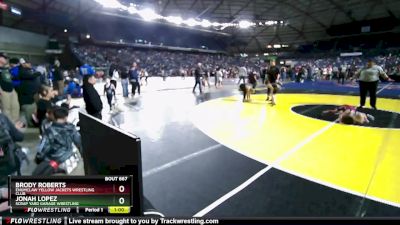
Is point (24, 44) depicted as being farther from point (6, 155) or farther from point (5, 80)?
point (6, 155)

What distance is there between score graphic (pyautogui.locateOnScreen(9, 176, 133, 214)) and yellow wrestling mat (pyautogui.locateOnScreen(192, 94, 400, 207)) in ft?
11.5

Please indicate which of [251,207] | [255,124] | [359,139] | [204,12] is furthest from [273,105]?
[204,12]

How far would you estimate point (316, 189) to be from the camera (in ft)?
13.3

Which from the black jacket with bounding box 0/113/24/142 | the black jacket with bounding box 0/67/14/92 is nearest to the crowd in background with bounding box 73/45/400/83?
the black jacket with bounding box 0/67/14/92

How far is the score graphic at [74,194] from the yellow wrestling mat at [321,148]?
11.5 ft

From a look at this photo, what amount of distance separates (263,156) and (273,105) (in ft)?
24.9

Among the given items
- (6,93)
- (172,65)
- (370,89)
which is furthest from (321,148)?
(172,65)

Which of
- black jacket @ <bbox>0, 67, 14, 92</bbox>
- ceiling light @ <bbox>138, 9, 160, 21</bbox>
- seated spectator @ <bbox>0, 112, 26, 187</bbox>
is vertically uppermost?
ceiling light @ <bbox>138, 9, 160, 21</bbox>

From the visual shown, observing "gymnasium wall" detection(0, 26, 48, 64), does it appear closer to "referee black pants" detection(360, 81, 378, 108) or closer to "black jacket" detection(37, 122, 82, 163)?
"black jacket" detection(37, 122, 82, 163)

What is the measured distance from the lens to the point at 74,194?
1670 mm

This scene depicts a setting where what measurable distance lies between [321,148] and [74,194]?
216 inches

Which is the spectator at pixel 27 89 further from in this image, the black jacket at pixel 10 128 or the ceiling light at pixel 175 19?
the ceiling light at pixel 175 19

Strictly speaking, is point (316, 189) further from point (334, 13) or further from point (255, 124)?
point (334, 13)

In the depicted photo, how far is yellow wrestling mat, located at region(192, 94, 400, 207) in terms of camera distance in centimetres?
433
